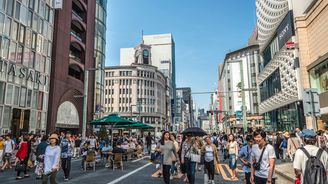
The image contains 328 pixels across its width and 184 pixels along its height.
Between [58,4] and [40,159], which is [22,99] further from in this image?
[40,159]

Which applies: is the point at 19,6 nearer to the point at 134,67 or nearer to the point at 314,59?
the point at 314,59

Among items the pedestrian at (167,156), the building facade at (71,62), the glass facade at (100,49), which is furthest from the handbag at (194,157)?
the glass facade at (100,49)

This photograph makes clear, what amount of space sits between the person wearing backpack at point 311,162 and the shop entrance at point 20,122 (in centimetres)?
2558

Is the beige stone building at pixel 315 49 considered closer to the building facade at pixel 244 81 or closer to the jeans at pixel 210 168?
the jeans at pixel 210 168

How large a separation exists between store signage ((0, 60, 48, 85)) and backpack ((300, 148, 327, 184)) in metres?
25.4

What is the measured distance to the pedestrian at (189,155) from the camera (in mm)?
9180

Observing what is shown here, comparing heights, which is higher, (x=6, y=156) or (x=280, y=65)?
(x=280, y=65)

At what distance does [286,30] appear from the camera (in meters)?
32.4

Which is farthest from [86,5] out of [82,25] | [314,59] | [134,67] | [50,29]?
[134,67]

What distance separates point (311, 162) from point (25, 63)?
28.5 meters

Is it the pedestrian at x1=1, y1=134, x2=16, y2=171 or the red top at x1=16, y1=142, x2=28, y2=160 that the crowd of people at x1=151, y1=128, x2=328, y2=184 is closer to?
the red top at x1=16, y1=142, x2=28, y2=160

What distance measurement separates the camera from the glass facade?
47.6 meters

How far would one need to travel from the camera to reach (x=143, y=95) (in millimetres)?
108875

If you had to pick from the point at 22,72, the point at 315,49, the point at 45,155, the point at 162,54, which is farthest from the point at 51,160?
the point at 162,54
